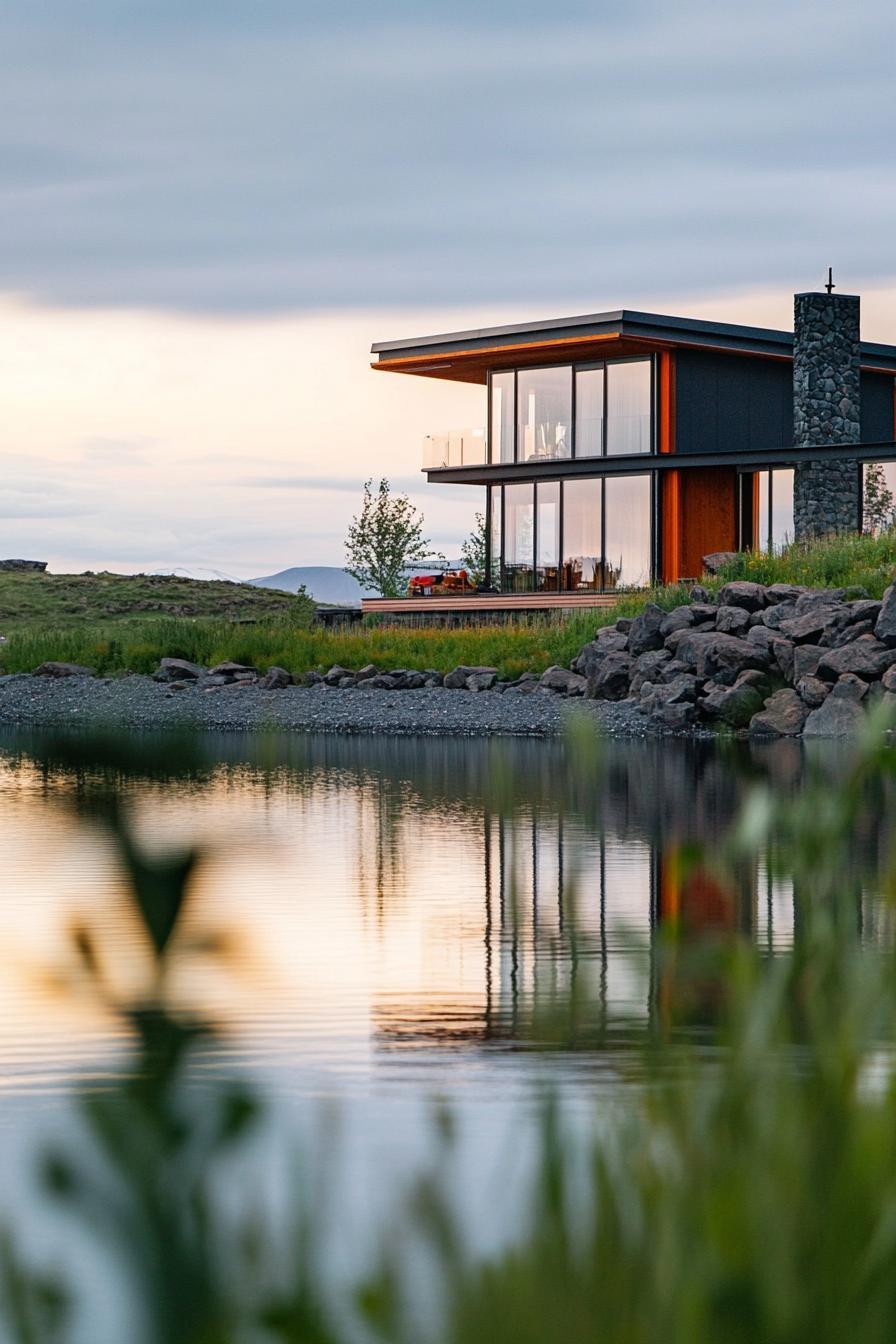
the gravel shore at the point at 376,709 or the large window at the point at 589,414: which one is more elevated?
the large window at the point at 589,414

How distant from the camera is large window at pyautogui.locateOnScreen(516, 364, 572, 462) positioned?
41.9m

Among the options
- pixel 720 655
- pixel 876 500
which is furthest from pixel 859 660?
pixel 876 500

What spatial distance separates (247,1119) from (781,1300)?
1.95 ft

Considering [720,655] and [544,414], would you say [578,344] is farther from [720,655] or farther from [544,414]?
[720,655]

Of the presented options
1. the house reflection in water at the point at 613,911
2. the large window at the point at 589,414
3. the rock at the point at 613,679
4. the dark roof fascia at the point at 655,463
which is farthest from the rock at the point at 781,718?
the large window at the point at 589,414

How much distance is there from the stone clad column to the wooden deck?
203 inches

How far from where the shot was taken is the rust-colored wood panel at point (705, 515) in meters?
40.8

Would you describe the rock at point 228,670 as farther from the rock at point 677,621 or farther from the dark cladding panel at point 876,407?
the dark cladding panel at point 876,407

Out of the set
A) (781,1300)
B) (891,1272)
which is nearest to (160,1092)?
(781,1300)

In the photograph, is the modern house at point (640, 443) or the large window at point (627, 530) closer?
the modern house at point (640, 443)

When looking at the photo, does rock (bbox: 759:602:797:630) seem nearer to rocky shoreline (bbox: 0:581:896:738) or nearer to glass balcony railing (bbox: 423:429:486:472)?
rocky shoreline (bbox: 0:581:896:738)

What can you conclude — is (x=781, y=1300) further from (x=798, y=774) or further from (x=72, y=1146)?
(x=798, y=774)

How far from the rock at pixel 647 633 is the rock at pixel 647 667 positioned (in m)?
0.65

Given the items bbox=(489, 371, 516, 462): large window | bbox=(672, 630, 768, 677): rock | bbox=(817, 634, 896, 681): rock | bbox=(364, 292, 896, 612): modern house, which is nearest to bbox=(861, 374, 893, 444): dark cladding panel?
bbox=(364, 292, 896, 612): modern house
